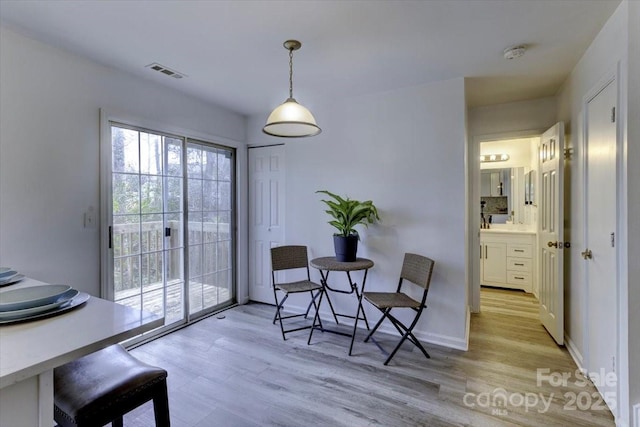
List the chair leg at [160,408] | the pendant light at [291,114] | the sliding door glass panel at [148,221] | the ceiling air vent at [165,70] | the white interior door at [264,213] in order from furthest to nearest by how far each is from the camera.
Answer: the white interior door at [264,213], the sliding door glass panel at [148,221], the ceiling air vent at [165,70], the pendant light at [291,114], the chair leg at [160,408]

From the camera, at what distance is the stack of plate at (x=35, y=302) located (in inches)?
45.2

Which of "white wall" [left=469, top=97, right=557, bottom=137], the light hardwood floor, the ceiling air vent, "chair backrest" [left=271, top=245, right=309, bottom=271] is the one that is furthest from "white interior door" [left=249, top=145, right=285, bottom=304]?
"white wall" [left=469, top=97, right=557, bottom=137]

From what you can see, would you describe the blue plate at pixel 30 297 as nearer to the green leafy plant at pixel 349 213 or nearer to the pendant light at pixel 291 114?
the pendant light at pixel 291 114

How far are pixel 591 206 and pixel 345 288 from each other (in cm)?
228

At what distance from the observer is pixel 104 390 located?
1.25m

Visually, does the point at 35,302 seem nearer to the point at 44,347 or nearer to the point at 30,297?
the point at 30,297

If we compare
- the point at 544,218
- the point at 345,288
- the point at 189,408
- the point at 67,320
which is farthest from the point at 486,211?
the point at 67,320

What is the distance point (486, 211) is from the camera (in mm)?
5484

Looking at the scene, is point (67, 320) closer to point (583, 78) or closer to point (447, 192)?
point (447, 192)

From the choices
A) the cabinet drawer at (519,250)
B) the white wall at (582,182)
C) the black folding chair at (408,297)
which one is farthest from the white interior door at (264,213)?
the cabinet drawer at (519,250)

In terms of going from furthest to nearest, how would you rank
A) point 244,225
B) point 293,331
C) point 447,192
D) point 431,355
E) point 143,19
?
1. point 244,225
2. point 293,331
3. point 447,192
4. point 431,355
5. point 143,19

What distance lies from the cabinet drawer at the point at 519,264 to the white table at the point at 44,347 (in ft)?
16.4

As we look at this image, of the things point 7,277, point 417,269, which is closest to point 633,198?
point 417,269

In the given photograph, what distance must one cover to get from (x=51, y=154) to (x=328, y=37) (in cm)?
224
